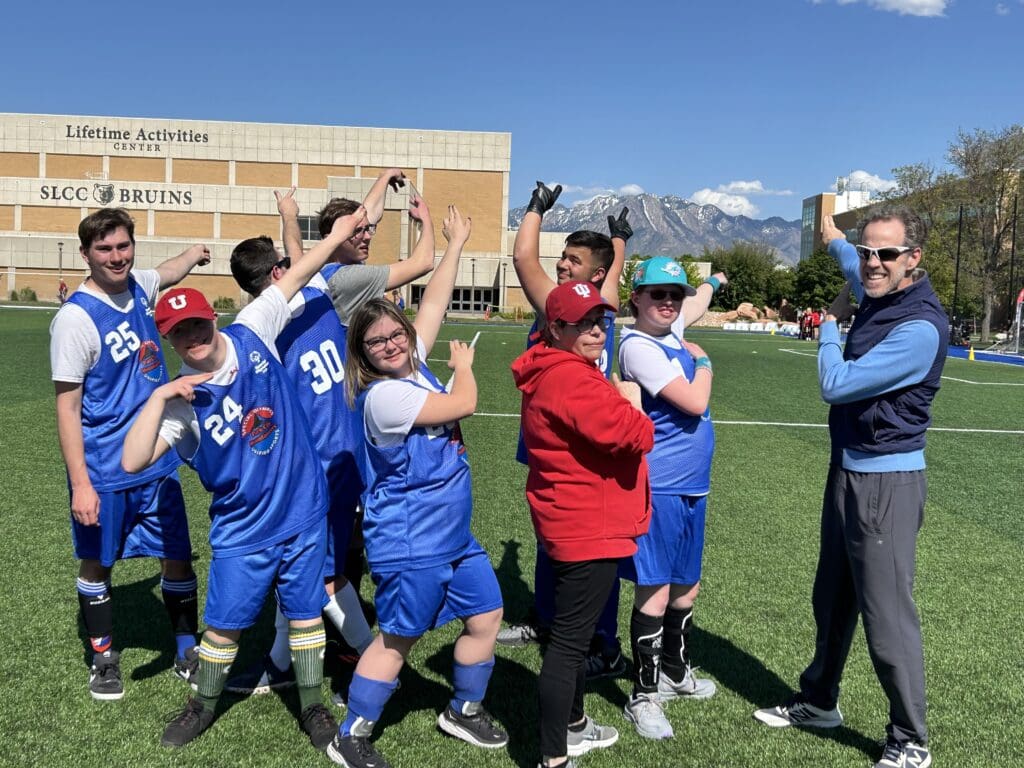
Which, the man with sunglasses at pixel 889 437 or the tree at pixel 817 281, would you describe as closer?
the man with sunglasses at pixel 889 437

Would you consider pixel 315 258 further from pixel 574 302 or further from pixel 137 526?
pixel 137 526

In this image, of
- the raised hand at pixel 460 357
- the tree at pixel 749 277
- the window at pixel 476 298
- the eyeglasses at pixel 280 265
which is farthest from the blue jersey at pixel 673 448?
the tree at pixel 749 277

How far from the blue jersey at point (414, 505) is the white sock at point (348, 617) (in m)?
0.81

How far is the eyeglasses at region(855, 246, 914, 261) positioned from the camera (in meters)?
3.04

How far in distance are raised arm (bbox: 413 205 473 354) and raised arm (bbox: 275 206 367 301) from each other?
439 millimetres

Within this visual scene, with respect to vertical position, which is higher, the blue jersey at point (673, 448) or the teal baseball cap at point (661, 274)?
the teal baseball cap at point (661, 274)

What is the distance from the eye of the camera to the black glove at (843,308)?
11.2 feet

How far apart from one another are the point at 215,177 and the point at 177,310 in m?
76.5

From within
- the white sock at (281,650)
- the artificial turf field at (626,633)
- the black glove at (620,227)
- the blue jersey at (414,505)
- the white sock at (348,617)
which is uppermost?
the black glove at (620,227)

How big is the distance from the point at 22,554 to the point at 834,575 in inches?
202

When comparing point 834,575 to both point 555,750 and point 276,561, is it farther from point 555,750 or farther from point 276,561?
point 276,561

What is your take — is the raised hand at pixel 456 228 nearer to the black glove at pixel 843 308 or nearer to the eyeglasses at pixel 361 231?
the eyeglasses at pixel 361 231

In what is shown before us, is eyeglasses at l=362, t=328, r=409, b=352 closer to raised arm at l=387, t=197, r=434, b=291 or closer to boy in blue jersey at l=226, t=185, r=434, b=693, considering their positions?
boy in blue jersey at l=226, t=185, r=434, b=693

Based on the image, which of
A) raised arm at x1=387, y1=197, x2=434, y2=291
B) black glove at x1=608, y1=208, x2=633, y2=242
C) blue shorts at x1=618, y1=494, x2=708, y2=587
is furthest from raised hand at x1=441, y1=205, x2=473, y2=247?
blue shorts at x1=618, y1=494, x2=708, y2=587
